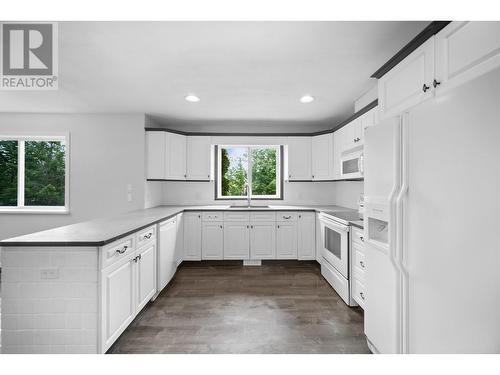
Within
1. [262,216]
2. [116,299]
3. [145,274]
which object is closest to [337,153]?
[262,216]

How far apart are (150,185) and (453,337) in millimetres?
3974

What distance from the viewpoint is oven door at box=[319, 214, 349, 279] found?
276 cm

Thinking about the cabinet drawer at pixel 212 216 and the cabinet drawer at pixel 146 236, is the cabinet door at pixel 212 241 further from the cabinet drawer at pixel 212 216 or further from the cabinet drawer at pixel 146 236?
the cabinet drawer at pixel 146 236

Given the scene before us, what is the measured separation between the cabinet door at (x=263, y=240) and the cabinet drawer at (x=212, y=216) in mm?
501

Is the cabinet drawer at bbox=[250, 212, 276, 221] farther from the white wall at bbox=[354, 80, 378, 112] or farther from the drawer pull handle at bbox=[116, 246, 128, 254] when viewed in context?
the drawer pull handle at bbox=[116, 246, 128, 254]

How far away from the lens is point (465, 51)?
4.26 feet

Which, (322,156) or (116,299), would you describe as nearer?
(116,299)

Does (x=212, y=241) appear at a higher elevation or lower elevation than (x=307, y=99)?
lower

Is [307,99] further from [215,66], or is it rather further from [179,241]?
[179,241]

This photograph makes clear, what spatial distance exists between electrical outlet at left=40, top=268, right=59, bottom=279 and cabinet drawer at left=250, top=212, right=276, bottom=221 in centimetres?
267

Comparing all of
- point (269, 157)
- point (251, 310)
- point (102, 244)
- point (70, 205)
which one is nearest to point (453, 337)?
point (251, 310)

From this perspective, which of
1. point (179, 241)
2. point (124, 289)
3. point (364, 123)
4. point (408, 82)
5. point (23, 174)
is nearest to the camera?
point (408, 82)

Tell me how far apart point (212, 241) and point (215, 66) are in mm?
2538

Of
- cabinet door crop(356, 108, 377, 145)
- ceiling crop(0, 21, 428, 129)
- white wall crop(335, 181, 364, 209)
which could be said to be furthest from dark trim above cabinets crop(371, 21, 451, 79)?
white wall crop(335, 181, 364, 209)
